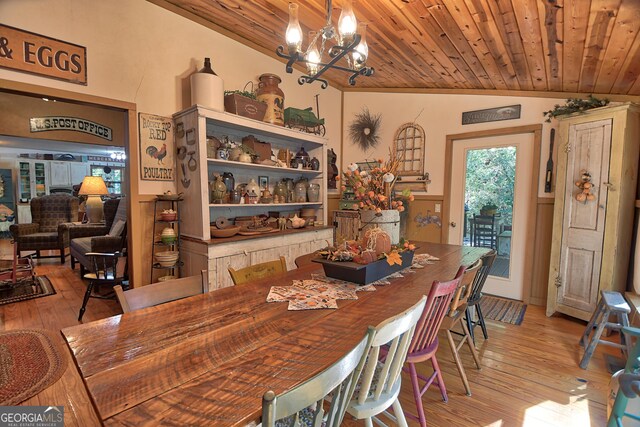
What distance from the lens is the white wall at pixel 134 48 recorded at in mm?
2170

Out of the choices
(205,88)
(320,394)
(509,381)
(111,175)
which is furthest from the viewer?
(111,175)

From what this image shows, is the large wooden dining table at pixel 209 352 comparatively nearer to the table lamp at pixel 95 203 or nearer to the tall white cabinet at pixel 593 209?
the tall white cabinet at pixel 593 209

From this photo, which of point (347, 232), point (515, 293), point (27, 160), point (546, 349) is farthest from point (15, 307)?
point (27, 160)

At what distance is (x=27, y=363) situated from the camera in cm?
200

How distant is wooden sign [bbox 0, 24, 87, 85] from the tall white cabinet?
441 cm

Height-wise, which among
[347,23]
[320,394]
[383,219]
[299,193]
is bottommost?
[320,394]

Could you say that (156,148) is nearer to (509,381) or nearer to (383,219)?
(383,219)

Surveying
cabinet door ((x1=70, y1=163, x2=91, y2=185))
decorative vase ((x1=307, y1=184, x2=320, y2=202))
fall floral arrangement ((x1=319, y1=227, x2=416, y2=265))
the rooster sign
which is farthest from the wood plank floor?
cabinet door ((x1=70, y1=163, x2=91, y2=185))

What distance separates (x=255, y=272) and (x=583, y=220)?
3189 millimetres

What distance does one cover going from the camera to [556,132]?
3430 mm

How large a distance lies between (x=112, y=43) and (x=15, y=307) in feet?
9.62

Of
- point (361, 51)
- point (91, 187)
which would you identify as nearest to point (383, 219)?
point (361, 51)

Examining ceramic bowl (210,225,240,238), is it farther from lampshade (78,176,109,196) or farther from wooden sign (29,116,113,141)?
lampshade (78,176,109,196)

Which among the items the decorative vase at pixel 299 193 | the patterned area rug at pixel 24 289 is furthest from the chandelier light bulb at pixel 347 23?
the patterned area rug at pixel 24 289
